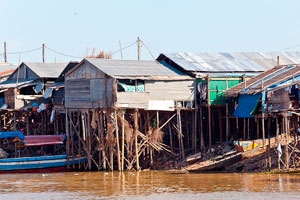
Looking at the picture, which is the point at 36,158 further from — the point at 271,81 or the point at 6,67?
the point at 6,67

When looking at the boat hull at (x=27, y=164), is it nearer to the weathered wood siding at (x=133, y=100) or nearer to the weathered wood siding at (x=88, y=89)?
the weathered wood siding at (x=88, y=89)

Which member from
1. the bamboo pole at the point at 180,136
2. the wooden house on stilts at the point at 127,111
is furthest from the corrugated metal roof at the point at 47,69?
the bamboo pole at the point at 180,136

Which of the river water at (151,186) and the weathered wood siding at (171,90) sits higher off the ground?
the weathered wood siding at (171,90)

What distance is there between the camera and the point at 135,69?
3647 centimetres

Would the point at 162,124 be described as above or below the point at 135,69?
below

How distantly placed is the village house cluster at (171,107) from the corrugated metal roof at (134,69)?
0.05 meters

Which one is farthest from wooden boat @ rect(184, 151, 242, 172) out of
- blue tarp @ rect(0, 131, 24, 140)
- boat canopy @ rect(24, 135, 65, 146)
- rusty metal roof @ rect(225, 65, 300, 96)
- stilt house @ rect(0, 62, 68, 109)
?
stilt house @ rect(0, 62, 68, 109)

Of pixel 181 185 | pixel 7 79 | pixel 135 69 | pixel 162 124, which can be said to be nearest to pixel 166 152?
pixel 162 124

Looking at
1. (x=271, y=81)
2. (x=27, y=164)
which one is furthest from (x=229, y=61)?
(x=27, y=164)

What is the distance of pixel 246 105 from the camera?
112 feet

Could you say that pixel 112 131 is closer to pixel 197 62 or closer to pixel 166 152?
pixel 166 152

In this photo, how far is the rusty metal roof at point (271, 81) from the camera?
33.2 meters

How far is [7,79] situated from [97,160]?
10543 mm

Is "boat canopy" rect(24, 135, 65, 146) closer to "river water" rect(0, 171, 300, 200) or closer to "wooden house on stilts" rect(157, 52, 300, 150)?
"river water" rect(0, 171, 300, 200)
